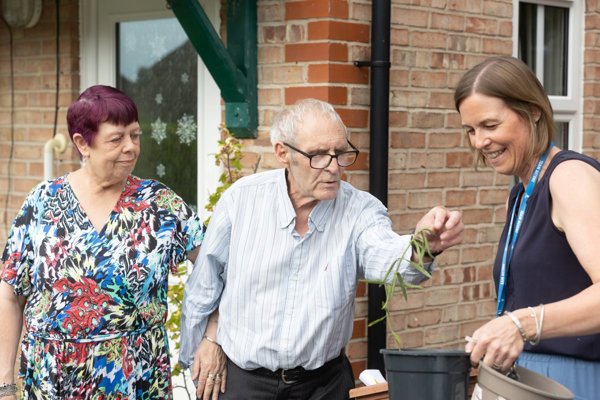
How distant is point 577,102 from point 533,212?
3225mm

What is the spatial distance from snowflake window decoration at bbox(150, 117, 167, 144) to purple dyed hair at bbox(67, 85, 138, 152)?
6.99 ft

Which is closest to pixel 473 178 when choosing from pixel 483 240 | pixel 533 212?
pixel 483 240

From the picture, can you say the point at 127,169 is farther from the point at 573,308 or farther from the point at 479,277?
the point at 479,277

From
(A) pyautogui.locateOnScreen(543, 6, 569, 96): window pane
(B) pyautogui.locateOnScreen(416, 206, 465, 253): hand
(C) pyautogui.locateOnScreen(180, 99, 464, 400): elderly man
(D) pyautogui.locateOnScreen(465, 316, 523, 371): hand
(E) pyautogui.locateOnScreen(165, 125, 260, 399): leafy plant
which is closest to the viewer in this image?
(D) pyautogui.locateOnScreen(465, 316, 523, 371): hand

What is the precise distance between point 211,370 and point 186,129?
2.31 metres

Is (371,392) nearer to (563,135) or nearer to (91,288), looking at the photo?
(91,288)

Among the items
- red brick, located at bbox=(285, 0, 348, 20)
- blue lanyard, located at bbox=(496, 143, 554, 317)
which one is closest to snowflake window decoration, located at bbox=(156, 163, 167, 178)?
red brick, located at bbox=(285, 0, 348, 20)

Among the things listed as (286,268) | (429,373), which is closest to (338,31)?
→ (286,268)

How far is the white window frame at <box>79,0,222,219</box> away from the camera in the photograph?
215 inches

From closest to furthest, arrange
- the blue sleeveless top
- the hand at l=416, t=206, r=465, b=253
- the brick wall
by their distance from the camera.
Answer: the blue sleeveless top < the hand at l=416, t=206, r=465, b=253 < the brick wall

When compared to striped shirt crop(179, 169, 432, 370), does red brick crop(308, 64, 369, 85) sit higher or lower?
higher

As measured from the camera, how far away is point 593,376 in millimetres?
2990

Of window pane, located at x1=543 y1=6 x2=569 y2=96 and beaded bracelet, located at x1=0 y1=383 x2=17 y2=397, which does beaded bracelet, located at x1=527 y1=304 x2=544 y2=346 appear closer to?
beaded bracelet, located at x1=0 y1=383 x2=17 y2=397

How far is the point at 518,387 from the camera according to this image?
2568mm
